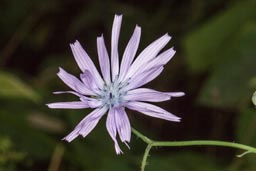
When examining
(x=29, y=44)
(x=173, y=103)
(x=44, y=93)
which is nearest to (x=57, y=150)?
(x=44, y=93)

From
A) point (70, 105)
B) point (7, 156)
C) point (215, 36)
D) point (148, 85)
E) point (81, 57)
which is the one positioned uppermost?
point (215, 36)

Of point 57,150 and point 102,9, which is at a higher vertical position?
point 102,9

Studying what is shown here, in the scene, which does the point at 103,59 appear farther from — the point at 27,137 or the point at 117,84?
the point at 27,137

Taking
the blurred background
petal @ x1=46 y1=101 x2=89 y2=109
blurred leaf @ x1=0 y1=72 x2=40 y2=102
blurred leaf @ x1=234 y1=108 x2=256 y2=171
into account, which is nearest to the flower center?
petal @ x1=46 y1=101 x2=89 y2=109

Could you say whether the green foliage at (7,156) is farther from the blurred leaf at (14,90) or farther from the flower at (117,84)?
the flower at (117,84)

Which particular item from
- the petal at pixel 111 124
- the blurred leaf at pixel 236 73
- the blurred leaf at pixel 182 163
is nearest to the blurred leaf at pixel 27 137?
the blurred leaf at pixel 182 163

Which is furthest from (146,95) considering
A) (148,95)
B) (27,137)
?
(27,137)

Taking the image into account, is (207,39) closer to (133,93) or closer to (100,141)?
(100,141)
